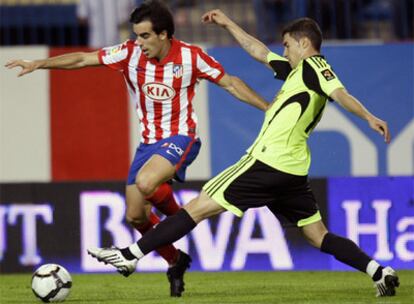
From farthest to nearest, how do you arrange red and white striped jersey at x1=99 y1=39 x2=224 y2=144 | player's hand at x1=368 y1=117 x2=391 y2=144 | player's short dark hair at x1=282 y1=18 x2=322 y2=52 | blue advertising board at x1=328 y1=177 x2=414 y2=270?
blue advertising board at x1=328 y1=177 x2=414 y2=270 < red and white striped jersey at x1=99 y1=39 x2=224 y2=144 < player's short dark hair at x1=282 y1=18 x2=322 y2=52 < player's hand at x1=368 y1=117 x2=391 y2=144

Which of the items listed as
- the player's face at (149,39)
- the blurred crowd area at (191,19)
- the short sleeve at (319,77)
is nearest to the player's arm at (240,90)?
the player's face at (149,39)

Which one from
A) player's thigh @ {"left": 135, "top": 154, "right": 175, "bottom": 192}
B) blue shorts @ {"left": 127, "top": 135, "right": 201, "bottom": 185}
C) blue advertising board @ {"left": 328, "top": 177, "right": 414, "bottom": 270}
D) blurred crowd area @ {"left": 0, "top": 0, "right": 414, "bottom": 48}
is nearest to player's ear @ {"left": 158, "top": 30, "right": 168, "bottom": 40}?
blue shorts @ {"left": 127, "top": 135, "right": 201, "bottom": 185}

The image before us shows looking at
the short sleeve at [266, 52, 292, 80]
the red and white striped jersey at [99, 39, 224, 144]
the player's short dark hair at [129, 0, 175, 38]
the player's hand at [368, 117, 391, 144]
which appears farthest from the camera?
the red and white striped jersey at [99, 39, 224, 144]

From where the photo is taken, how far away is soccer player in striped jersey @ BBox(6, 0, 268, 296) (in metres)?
8.13

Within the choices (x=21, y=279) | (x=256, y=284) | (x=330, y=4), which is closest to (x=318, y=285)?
(x=256, y=284)

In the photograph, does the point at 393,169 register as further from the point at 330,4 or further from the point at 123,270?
the point at 123,270

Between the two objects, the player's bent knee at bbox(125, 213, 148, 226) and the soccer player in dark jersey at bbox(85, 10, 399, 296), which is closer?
the soccer player in dark jersey at bbox(85, 10, 399, 296)

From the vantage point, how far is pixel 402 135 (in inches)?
497

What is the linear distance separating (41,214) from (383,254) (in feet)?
9.94

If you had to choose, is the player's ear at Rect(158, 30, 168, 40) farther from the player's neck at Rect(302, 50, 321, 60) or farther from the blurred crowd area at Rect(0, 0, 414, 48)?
the blurred crowd area at Rect(0, 0, 414, 48)

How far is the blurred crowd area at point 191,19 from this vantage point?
13141 mm

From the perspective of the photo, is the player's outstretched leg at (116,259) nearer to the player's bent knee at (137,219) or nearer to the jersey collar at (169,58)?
the player's bent knee at (137,219)

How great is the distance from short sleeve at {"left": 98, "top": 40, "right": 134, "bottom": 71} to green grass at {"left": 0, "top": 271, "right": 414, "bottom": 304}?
160 centimetres

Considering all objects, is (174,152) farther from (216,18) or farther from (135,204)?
(216,18)
